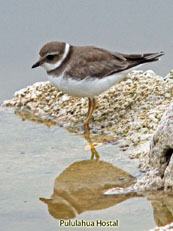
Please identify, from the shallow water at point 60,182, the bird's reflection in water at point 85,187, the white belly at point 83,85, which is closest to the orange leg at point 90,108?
the white belly at point 83,85

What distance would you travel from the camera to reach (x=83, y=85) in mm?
8648

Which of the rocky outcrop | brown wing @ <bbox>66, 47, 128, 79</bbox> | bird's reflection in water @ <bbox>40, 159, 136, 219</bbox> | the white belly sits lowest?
bird's reflection in water @ <bbox>40, 159, 136, 219</bbox>

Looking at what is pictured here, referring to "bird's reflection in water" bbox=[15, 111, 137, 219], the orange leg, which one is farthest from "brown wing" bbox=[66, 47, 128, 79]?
"bird's reflection in water" bbox=[15, 111, 137, 219]

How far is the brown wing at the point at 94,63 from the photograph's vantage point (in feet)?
28.6

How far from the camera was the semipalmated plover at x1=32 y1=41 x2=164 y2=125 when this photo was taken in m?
8.67

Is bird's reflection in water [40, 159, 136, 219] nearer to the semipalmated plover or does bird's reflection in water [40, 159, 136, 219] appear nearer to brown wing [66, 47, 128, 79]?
the semipalmated plover

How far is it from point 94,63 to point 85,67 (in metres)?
0.20

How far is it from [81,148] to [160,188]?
7.60ft

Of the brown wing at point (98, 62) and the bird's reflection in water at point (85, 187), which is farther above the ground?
the brown wing at point (98, 62)

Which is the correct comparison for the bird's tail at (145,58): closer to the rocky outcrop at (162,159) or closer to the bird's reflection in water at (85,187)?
the bird's reflection in water at (85,187)

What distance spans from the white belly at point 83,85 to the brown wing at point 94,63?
0.27ft

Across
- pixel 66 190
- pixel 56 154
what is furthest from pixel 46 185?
pixel 56 154

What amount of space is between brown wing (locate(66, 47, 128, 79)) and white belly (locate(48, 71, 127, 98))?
0.08m

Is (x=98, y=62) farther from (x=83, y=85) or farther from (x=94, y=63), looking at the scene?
(x=83, y=85)
